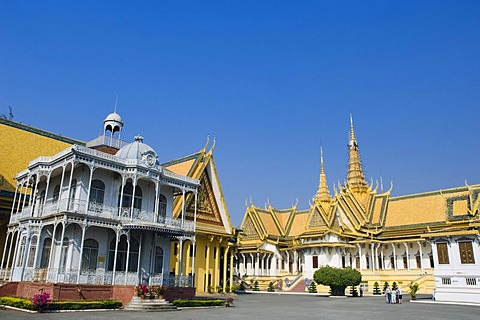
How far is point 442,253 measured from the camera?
973 inches

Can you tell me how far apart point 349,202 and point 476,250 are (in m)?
22.8

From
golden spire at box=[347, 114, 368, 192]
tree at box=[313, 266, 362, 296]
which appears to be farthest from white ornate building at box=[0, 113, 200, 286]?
golden spire at box=[347, 114, 368, 192]

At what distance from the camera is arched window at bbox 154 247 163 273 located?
850 inches

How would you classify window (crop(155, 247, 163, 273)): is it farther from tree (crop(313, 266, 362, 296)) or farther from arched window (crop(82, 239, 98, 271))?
tree (crop(313, 266, 362, 296))

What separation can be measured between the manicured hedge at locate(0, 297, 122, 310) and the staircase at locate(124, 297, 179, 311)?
0.54m

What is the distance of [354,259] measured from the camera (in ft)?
139

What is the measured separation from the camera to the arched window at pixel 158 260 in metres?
21.6

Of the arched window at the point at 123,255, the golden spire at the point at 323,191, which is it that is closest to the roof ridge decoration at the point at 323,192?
the golden spire at the point at 323,191

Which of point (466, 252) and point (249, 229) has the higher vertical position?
point (249, 229)

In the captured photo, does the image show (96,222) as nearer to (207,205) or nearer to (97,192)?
(97,192)

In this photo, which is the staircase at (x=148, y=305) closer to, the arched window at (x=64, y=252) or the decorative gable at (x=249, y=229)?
the arched window at (x=64, y=252)

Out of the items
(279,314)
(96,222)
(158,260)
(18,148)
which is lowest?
(279,314)

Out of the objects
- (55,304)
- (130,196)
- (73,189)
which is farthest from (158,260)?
(55,304)

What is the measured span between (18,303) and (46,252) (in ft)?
13.1
